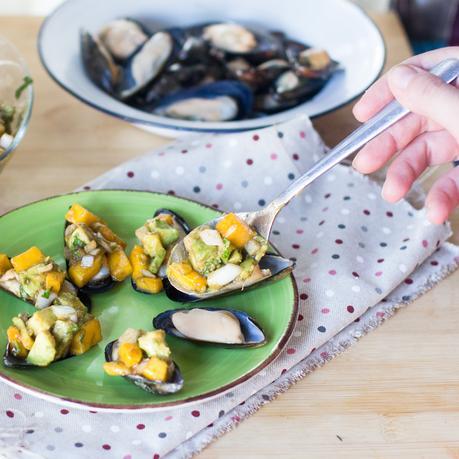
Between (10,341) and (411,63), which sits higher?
(411,63)

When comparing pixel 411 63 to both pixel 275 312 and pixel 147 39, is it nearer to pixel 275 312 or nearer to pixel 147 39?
pixel 275 312

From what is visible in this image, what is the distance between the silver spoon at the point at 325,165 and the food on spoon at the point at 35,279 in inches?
5.6

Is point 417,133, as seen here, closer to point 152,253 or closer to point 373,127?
point 373,127

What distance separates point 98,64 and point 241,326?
0.73m

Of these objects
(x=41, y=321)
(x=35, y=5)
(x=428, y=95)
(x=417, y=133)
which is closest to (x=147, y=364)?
(x=41, y=321)

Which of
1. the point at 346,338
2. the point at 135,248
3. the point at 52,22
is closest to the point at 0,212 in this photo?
the point at 135,248

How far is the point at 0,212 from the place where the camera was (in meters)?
1.22

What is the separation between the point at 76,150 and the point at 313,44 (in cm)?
59

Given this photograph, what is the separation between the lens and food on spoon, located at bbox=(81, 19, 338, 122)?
1417 mm

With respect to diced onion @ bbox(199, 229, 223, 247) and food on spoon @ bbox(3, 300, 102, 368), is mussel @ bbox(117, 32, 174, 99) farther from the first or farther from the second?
food on spoon @ bbox(3, 300, 102, 368)

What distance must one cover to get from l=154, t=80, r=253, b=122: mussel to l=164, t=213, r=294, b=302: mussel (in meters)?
0.43

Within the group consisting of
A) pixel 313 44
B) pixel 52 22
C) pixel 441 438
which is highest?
pixel 52 22

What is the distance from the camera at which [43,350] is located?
0.86 m

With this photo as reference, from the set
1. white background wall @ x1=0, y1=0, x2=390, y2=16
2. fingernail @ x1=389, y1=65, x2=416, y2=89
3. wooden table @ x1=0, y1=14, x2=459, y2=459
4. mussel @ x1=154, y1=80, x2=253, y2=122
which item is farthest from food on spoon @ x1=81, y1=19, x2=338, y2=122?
white background wall @ x1=0, y1=0, x2=390, y2=16
